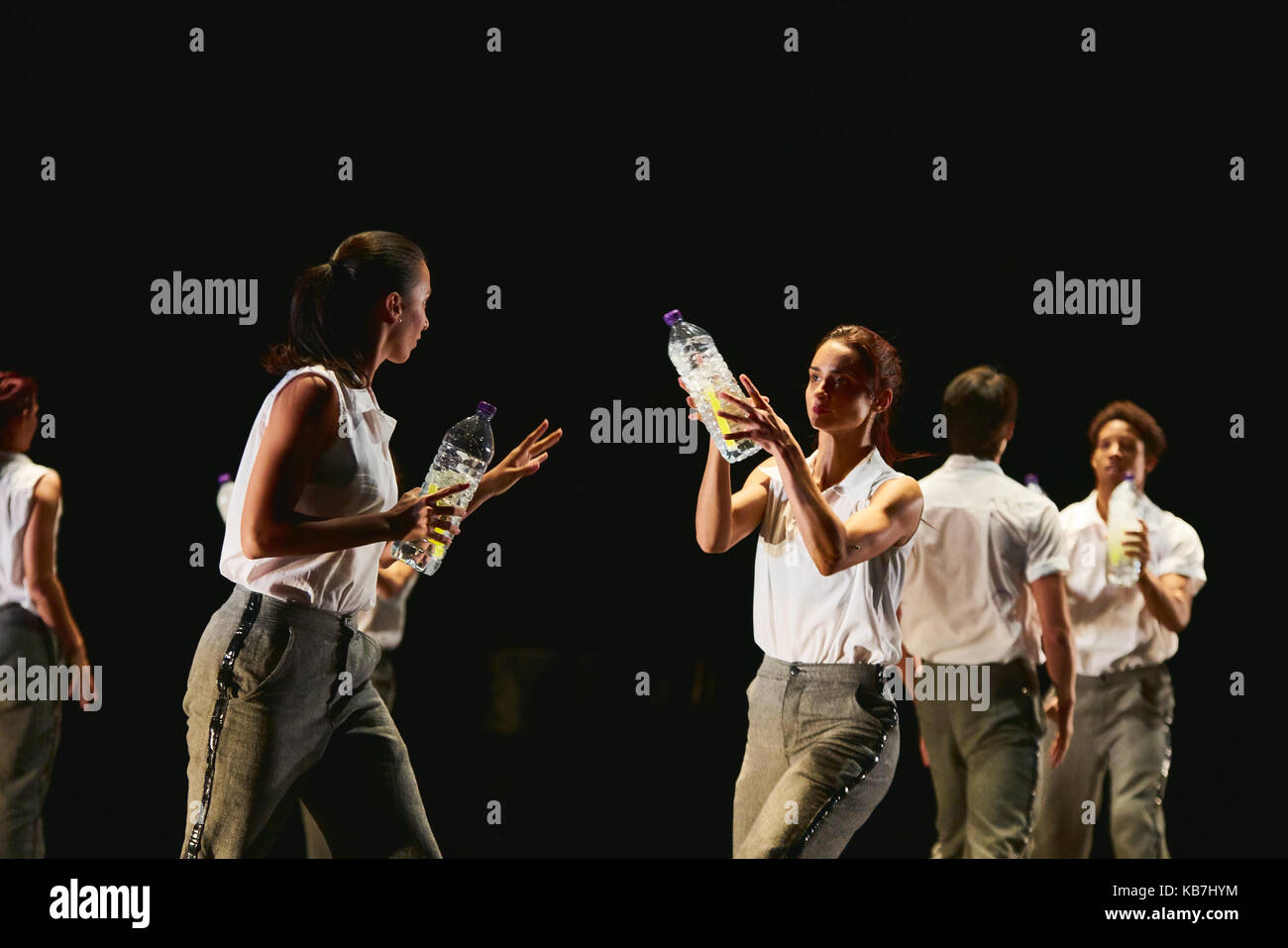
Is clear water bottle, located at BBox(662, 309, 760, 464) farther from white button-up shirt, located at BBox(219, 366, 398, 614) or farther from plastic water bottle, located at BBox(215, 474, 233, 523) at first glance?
plastic water bottle, located at BBox(215, 474, 233, 523)

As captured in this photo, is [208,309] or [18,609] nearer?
[18,609]

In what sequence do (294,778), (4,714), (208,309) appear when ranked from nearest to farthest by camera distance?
(294,778), (4,714), (208,309)

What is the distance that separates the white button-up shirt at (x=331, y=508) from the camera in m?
2.53

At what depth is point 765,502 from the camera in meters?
3.04

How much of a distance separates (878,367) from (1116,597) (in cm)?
175

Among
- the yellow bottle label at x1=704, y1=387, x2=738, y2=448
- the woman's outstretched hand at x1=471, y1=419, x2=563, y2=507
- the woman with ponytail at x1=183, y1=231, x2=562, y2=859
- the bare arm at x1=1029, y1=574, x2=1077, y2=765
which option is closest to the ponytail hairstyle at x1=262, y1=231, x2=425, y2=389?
the woman with ponytail at x1=183, y1=231, x2=562, y2=859

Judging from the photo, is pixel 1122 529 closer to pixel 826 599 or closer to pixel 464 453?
pixel 826 599

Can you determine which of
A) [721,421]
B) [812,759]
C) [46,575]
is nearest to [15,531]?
[46,575]

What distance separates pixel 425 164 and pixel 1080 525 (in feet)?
8.12

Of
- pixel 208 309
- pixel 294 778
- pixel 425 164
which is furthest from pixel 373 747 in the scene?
pixel 425 164

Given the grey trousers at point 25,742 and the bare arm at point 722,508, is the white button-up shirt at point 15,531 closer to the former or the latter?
the grey trousers at point 25,742

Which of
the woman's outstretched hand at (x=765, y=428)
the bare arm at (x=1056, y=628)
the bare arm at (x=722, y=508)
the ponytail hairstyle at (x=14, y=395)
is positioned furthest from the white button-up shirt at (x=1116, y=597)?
the ponytail hairstyle at (x=14, y=395)

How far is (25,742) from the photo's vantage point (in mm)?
4008
